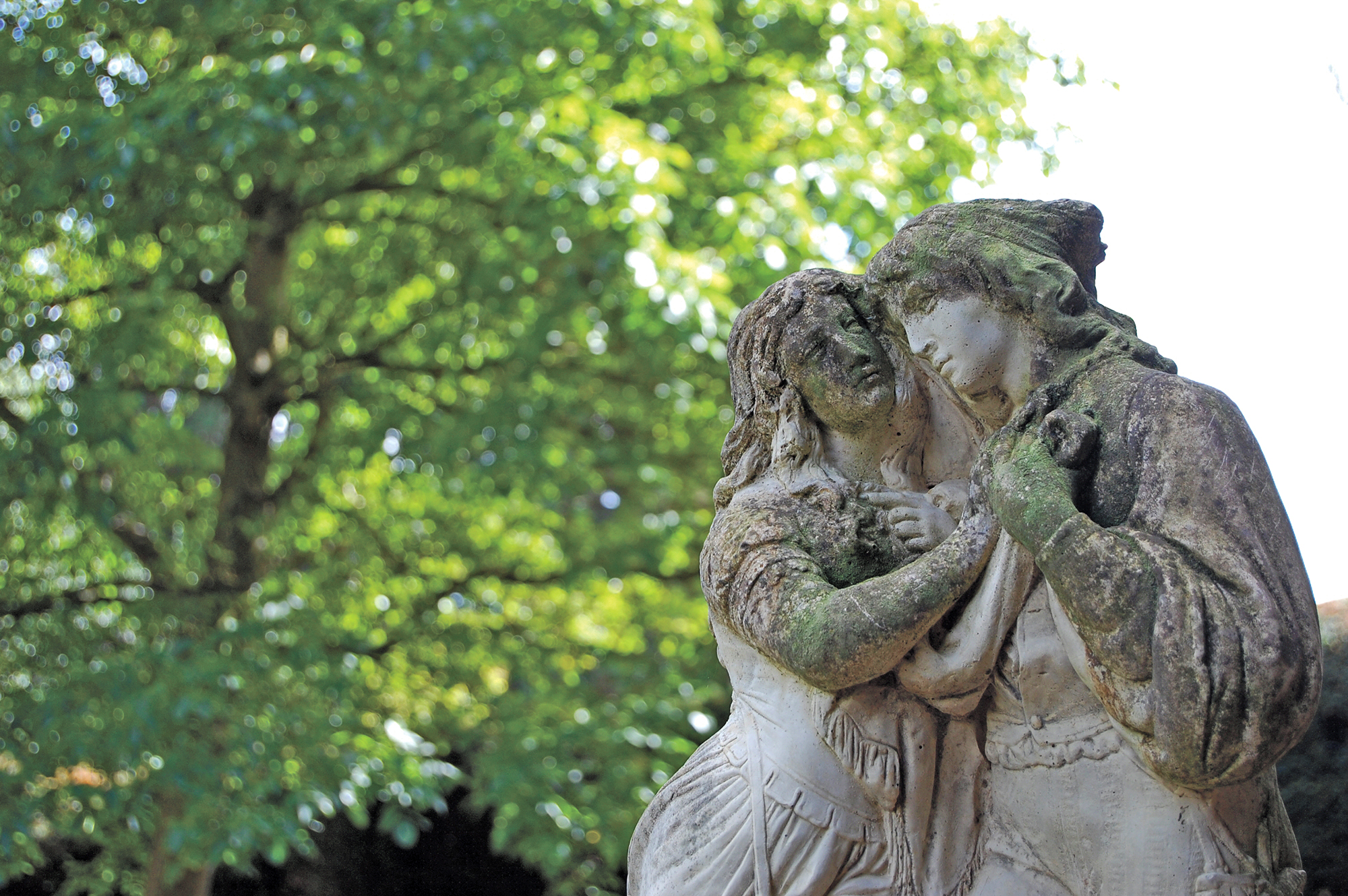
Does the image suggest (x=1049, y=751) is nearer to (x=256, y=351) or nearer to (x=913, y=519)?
(x=913, y=519)

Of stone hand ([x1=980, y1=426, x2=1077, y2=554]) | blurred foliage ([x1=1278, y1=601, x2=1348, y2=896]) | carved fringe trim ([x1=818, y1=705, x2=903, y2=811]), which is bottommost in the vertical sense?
blurred foliage ([x1=1278, y1=601, x2=1348, y2=896])

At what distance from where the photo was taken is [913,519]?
2422 mm

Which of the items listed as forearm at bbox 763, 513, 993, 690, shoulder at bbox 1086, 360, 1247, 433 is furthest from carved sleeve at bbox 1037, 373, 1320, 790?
forearm at bbox 763, 513, 993, 690

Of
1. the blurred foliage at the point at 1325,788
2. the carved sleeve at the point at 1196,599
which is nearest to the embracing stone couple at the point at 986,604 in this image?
the carved sleeve at the point at 1196,599

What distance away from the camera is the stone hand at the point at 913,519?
2400mm

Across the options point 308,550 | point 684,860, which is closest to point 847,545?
point 684,860

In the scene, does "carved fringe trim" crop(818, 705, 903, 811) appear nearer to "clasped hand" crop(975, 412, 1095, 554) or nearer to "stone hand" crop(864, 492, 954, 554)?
"stone hand" crop(864, 492, 954, 554)

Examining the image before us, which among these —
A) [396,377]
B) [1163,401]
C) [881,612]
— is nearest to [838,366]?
[881,612]

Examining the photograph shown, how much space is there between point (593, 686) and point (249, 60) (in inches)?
132

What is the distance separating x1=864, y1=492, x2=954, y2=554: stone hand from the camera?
2.40m

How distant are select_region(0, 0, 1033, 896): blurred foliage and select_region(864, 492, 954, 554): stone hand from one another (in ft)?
9.27

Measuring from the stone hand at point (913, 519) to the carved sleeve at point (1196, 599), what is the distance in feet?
1.34

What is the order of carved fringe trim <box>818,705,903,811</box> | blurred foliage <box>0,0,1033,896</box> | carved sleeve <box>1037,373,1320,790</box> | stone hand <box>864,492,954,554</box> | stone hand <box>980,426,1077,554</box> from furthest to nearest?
blurred foliage <box>0,0,1033,896</box>
stone hand <box>864,492,954,554</box>
carved fringe trim <box>818,705,903,811</box>
stone hand <box>980,426,1077,554</box>
carved sleeve <box>1037,373,1320,790</box>

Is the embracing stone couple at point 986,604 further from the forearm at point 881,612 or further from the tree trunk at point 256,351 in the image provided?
the tree trunk at point 256,351
